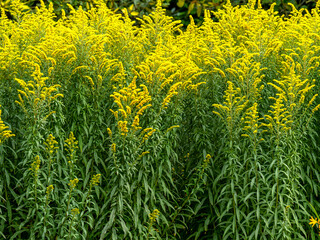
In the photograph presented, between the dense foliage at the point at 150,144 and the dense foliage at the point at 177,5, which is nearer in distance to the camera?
the dense foliage at the point at 150,144

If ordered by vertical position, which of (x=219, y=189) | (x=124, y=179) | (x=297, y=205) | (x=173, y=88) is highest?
(x=173, y=88)

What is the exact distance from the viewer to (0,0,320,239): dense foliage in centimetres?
494

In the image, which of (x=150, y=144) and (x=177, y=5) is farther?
(x=177, y=5)

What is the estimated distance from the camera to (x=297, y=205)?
554cm

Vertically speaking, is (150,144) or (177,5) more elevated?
(150,144)

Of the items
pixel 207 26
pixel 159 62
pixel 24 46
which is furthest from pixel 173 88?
pixel 24 46

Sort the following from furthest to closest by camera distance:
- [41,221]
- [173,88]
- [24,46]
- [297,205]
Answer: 1. [24,46]
2. [297,205]
3. [173,88]
4. [41,221]

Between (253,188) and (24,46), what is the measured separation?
2885 mm

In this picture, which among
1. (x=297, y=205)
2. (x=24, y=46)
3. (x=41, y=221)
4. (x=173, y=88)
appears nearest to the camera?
(x=41, y=221)

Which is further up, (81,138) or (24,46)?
(24,46)

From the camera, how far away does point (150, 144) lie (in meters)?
5.16

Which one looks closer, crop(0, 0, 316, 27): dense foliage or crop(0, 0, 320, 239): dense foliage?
crop(0, 0, 320, 239): dense foliage

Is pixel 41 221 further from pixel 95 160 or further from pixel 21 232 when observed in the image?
pixel 95 160

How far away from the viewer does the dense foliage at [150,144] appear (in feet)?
16.2
